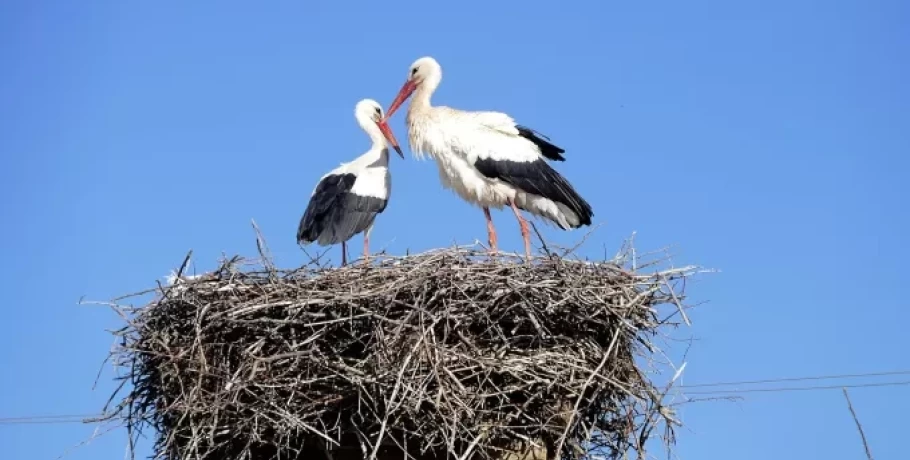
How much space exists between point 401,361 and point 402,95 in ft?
12.2

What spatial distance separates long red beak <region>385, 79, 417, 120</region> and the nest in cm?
293

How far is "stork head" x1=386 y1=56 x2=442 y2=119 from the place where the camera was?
32.3 feet

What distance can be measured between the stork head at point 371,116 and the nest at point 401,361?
2.89m

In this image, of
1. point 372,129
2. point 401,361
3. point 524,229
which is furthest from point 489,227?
point 401,361

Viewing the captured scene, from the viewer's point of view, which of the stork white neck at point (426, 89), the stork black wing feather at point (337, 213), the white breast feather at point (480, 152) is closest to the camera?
the stork black wing feather at point (337, 213)

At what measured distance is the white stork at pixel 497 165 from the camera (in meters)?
8.93

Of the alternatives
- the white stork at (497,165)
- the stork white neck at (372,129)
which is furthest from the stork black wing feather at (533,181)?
the stork white neck at (372,129)

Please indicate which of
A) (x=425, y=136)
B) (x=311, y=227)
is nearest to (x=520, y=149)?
(x=425, y=136)

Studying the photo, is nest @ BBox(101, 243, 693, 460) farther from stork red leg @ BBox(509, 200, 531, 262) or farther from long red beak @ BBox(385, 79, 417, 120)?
long red beak @ BBox(385, 79, 417, 120)

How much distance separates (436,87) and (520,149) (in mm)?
1061

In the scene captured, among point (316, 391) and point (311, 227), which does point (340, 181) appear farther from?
point (316, 391)

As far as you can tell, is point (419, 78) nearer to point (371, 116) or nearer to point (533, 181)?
point (371, 116)

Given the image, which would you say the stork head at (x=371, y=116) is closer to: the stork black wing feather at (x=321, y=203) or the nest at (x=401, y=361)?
the stork black wing feather at (x=321, y=203)

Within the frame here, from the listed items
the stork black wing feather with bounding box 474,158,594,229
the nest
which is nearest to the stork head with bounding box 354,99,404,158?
the stork black wing feather with bounding box 474,158,594,229
